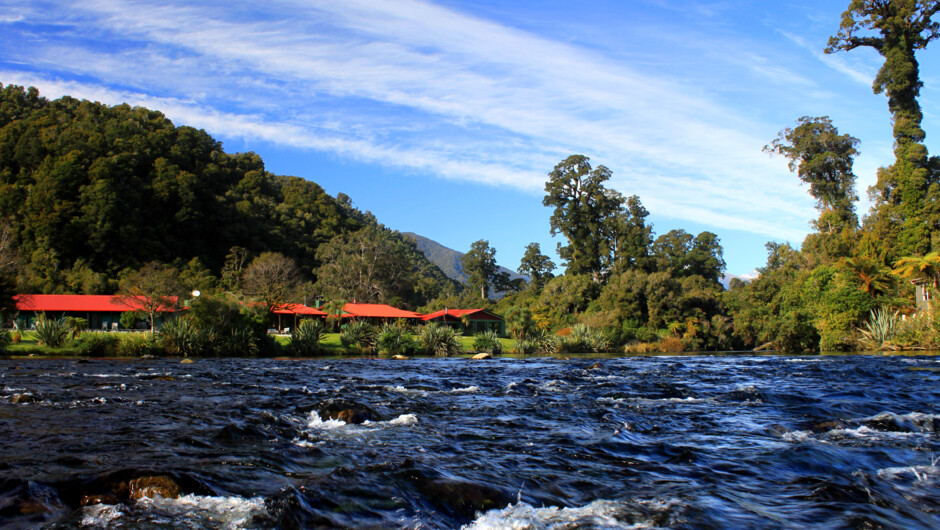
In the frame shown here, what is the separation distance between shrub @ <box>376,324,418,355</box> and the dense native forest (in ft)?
24.6

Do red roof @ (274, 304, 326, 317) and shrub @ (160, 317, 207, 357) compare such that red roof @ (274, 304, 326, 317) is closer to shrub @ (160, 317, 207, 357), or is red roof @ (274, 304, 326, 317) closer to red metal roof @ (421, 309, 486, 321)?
red metal roof @ (421, 309, 486, 321)

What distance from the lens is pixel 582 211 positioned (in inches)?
3142

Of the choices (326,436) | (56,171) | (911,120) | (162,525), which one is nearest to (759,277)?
(911,120)

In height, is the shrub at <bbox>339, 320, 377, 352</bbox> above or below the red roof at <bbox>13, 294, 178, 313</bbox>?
below

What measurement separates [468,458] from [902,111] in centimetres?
5752

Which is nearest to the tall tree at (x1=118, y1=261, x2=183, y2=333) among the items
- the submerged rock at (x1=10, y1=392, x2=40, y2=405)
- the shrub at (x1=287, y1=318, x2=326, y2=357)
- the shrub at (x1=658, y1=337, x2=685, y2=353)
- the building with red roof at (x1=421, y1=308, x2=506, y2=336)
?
the shrub at (x1=287, y1=318, x2=326, y2=357)

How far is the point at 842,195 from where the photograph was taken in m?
60.9

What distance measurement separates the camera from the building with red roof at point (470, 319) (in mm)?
66062

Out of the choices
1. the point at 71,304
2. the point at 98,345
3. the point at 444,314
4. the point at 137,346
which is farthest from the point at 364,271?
the point at 98,345

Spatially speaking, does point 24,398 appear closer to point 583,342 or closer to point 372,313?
point 583,342

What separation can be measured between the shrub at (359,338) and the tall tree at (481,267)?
72.8 metres

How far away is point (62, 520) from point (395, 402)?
330 inches

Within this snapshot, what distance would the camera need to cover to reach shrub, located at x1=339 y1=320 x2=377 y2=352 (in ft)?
125

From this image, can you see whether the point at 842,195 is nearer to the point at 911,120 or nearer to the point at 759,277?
the point at 911,120
